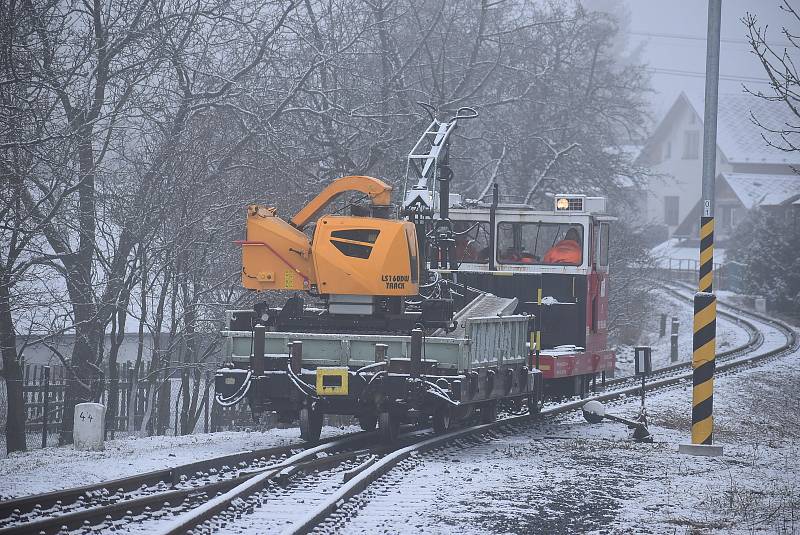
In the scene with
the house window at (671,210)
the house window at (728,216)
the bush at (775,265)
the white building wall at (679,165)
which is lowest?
the bush at (775,265)

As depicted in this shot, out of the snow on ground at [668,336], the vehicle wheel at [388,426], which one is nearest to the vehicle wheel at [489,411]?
the vehicle wheel at [388,426]

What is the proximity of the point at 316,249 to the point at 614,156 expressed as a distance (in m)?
25.4

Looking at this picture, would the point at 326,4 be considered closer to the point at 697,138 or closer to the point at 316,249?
the point at 316,249

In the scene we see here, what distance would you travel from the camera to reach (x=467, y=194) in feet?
107

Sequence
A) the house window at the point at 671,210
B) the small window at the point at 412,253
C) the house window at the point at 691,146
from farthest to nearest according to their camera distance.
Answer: the house window at the point at 691,146 < the house window at the point at 671,210 < the small window at the point at 412,253

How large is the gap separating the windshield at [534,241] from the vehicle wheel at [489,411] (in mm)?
2883

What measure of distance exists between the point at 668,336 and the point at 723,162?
39.7m

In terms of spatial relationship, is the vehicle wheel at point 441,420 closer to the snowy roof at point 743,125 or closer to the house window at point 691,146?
the snowy roof at point 743,125

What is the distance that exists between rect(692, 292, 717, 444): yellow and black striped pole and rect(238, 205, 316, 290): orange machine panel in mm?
4770

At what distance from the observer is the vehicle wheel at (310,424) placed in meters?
13.8

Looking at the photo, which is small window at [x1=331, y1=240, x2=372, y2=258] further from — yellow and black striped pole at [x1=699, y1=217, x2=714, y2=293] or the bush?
the bush

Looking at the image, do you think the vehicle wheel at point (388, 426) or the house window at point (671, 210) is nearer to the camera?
the vehicle wheel at point (388, 426)

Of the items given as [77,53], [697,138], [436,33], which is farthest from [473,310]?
[697,138]

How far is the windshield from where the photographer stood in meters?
18.3
